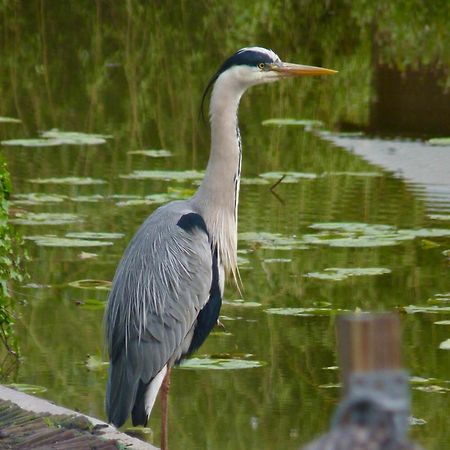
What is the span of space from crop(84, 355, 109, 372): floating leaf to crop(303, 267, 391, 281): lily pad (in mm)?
1652

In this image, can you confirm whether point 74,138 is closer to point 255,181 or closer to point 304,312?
point 255,181

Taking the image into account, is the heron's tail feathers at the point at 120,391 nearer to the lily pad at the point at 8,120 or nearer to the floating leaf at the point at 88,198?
the floating leaf at the point at 88,198

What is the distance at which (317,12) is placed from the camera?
17.4 m

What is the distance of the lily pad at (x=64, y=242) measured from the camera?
7.24 metres

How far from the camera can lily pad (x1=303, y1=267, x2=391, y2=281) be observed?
269 inches

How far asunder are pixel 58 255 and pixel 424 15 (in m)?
11.0

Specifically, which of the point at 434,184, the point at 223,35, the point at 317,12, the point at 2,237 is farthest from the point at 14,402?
the point at 317,12

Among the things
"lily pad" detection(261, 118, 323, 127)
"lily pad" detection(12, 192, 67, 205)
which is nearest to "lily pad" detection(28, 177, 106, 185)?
"lily pad" detection(12, 192, 67, 205)

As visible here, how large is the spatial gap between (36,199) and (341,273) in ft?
7.36

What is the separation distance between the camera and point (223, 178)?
5.03 metres

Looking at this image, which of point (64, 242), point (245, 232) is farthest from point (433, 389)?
point (64, 242)

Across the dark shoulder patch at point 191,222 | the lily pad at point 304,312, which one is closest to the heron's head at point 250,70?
the dark shoulder patch at point 191,222

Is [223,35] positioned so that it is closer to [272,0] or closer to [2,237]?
[272,0]

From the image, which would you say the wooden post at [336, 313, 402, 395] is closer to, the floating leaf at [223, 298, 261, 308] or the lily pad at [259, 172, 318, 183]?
the floating leaf at [223, 298, 261, 308]
